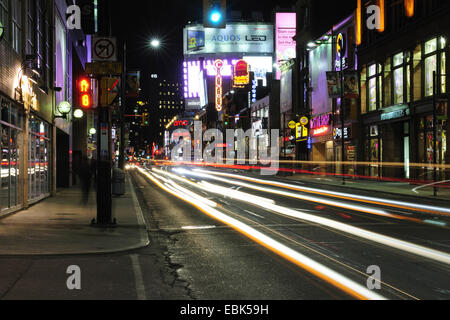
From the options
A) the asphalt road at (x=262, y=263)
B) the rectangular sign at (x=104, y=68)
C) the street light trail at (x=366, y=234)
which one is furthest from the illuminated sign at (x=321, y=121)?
the rectangular sign at (x=104, y=68)

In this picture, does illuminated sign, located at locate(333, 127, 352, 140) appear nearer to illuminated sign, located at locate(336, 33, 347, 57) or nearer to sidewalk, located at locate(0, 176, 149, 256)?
illuminated sign, located at locate(336, 33, 347, 57)

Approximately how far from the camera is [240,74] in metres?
88.2

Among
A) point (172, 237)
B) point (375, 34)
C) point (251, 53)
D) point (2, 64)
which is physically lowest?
point (172, 237)

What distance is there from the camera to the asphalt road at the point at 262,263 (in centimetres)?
702

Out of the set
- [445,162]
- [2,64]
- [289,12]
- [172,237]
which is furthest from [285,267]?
[289,12]

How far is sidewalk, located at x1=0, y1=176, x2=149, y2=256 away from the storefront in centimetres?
56

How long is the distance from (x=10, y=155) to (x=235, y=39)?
124257 mm

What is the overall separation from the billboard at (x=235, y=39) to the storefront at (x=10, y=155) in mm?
119327

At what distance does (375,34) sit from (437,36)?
8613 mm

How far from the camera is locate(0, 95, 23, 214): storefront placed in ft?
50.7

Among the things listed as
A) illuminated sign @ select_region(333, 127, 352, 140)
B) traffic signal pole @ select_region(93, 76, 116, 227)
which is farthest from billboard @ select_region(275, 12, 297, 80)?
traffic signal pole @ select_region(93, 76, 116, 227)

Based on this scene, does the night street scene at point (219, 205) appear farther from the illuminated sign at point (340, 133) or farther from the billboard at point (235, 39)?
the billboard at point (235, 39)

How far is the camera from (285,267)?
8695mm

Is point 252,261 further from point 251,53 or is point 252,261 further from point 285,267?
point 251,53
